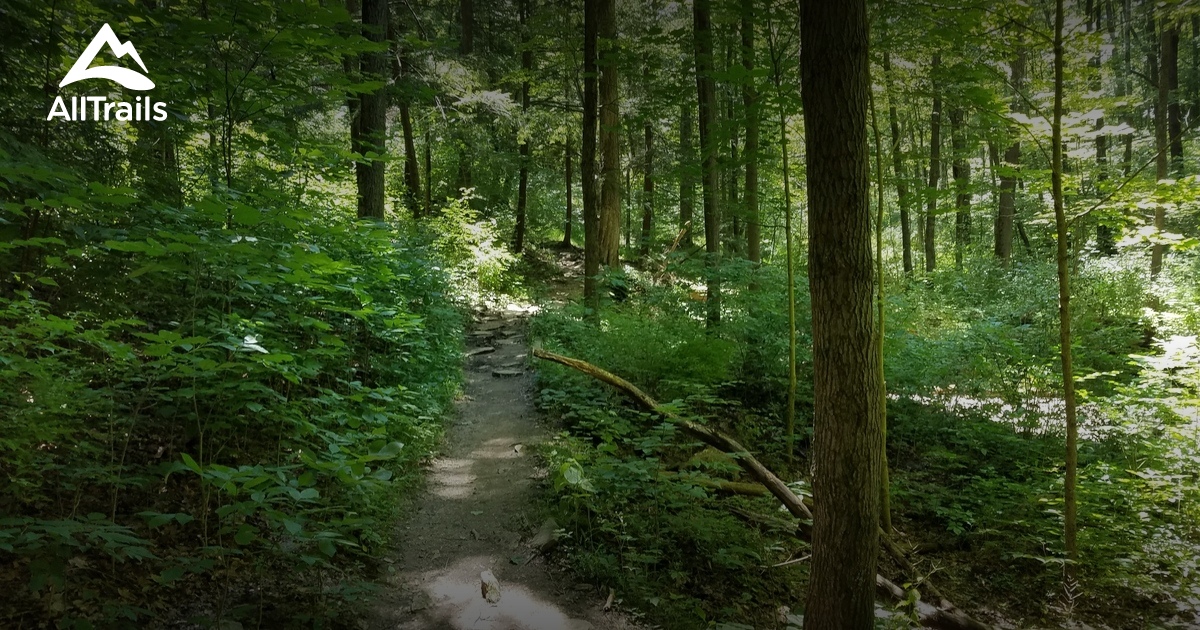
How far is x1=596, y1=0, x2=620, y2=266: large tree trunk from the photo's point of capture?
11.6 meters

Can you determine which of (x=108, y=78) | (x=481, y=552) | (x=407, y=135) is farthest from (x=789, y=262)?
(x=407, y=135)

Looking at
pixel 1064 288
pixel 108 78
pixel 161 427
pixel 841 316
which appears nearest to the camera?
pixel 841 316

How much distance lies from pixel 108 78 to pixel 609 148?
10.9m

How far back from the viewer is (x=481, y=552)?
16.5 feet

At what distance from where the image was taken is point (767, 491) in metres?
6.65

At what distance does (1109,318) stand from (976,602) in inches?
406

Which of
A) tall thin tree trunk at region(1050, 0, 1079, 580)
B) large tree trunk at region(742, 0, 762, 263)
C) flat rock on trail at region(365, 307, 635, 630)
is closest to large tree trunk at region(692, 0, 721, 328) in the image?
large tree trunk at region(742, 0, 762, 263)

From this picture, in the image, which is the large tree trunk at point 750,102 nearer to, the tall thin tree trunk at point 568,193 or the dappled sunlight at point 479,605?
the dappled sunlight at point 479,605

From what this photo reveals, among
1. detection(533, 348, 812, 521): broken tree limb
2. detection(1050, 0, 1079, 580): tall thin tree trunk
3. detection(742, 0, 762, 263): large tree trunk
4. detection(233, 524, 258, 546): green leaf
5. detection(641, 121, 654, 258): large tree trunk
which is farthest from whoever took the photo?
detection(641, 121, 654, 258): large tree trunk

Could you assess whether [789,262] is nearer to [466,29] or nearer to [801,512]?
[801,512]

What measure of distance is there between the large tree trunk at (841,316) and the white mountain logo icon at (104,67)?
4.89 metres

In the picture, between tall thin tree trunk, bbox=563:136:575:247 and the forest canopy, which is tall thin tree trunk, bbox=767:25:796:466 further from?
tall thin tree trunk, bbox=563:136:575:247

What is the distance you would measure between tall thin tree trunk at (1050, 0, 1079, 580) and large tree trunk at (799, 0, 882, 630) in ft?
8.72

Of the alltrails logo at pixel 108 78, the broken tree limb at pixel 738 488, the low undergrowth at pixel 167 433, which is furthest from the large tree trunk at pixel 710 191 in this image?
the alltrails logo at pixel 108 78
